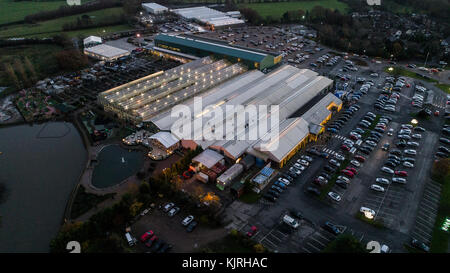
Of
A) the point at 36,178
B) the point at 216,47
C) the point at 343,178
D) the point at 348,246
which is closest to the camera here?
the point at 348,246

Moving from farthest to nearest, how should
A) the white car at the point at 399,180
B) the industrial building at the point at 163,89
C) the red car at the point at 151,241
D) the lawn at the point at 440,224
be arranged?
the industrial building at the point at 163,89 → the white car at the point at 399,180 → the red car at the point at 151,241 → the lawn at the point at 440,224

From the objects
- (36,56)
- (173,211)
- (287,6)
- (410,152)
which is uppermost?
(287,6)

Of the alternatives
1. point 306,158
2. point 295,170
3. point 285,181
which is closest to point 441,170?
point 306,158

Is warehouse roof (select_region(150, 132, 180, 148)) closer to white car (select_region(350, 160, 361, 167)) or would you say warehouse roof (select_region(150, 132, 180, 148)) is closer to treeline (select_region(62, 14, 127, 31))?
white car (select_region(350, 160, 361, 167))

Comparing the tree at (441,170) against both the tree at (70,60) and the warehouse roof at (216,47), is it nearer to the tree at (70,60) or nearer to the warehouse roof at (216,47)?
the warehouse roof at (216,47)

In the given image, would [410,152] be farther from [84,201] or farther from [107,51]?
[107,51]

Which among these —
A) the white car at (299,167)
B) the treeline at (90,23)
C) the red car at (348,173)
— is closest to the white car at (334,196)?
the red car at (348,173)
